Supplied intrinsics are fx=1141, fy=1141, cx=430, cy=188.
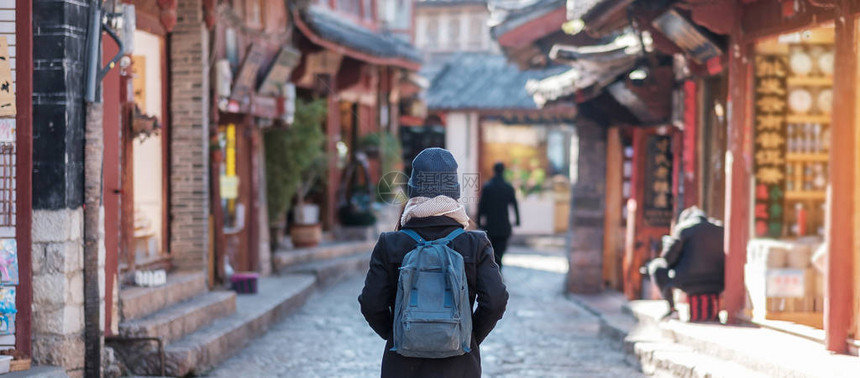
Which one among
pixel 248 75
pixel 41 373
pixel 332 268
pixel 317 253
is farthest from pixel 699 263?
pixel 317 253

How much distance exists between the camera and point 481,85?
3156 centimetres

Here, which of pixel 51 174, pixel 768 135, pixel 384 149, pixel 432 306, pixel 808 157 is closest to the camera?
pixel 432 306

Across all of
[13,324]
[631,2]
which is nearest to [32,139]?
[13,324]

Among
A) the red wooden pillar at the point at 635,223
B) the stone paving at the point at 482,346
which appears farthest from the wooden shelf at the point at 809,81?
the red wooden pillar at the point at 635,223

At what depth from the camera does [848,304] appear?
816 cm

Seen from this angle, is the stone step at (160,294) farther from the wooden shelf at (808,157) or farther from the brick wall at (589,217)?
the brick wall at (589,217)

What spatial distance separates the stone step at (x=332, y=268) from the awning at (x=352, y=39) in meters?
3.55

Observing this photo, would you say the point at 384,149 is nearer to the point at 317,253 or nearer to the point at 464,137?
the point at 317,253

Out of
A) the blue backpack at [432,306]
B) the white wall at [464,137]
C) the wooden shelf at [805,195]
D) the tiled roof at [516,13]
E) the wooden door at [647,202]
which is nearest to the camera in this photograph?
the blue backpack at [432,306]

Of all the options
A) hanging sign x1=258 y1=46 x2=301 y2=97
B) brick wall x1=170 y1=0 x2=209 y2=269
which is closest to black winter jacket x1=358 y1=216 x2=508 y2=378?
brick wall x1=170 y1=0 x2=209 y2=269

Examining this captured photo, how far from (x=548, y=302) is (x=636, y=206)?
6.53 feet

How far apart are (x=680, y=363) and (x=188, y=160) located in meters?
5.89

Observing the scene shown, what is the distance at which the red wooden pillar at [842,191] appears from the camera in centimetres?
812

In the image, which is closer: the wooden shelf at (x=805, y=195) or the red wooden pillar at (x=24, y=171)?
the red wooden pillar at (x=24, y=171)
